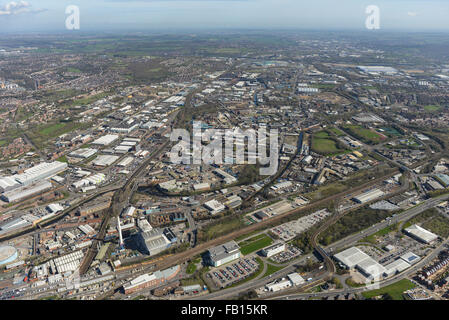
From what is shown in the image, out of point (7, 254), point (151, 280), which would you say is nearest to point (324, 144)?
point (151, 280)

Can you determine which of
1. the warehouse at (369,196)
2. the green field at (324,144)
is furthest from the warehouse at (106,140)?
the warehouse at (369,196)

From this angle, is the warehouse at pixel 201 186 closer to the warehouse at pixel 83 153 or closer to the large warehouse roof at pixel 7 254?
the large warehouse roof at pixel 7 254

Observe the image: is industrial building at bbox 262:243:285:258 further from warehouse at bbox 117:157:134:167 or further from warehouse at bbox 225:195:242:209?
warehouse at bbox 117:157:134:167

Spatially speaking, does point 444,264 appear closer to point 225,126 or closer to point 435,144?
point 435,144

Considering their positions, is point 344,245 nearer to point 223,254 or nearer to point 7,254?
point 223,254

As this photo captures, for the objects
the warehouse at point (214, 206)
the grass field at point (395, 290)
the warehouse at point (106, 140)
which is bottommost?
the grass field at point (395, 290)

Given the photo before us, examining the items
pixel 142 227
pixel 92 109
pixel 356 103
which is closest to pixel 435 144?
pixel 356 103
